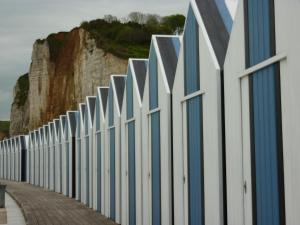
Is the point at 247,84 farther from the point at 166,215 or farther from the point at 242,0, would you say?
the point at 166,215

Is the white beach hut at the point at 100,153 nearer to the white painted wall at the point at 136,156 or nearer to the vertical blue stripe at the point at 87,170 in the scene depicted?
the vertical blue stripe at the point at 87,170

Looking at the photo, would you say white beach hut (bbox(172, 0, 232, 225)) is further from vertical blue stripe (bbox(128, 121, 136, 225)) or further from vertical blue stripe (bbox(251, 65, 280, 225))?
vertical blue stripe (bbox(128, 121, 136, 225))

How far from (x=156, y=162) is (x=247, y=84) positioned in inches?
235

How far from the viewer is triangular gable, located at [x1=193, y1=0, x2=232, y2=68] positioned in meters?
10.7

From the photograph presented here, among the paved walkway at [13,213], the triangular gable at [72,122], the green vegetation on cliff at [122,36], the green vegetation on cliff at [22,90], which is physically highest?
the green vegetation on cliff at [122,36]

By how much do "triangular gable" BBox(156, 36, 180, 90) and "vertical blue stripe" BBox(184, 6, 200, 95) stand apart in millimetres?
1932

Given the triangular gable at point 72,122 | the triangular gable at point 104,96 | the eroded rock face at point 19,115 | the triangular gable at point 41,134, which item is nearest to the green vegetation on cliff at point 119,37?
the eroded rock face at point 19,115

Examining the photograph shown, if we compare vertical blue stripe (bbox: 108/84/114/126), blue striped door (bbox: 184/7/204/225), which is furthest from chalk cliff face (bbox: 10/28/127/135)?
blue striped door (bbox: 184/7/204/225)

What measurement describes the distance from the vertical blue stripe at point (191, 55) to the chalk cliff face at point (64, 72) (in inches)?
2041

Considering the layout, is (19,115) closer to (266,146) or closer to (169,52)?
(169,52)

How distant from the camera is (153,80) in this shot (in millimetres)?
14961

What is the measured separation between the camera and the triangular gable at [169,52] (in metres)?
14.1

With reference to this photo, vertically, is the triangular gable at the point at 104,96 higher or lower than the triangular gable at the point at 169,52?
lower

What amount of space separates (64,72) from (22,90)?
30.0 metres
